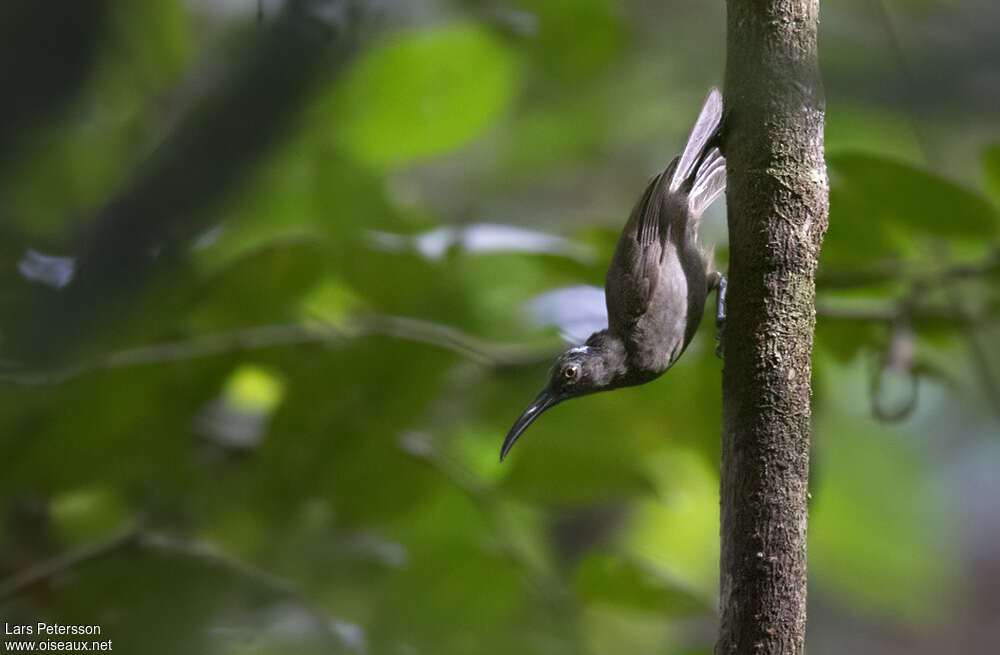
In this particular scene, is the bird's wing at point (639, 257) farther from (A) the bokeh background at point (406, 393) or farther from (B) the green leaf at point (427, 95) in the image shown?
(B) the green leaf at point (427, 95)

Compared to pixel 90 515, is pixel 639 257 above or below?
above

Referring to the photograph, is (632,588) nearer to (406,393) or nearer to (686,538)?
(406,393)

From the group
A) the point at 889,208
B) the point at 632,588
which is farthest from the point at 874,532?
the point at 889,208

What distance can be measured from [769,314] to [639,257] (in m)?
0.83

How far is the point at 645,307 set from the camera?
210 centimetres

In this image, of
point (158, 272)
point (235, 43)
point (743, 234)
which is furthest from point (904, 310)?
point (158, 272)

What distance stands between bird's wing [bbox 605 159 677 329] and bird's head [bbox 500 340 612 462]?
0.11m

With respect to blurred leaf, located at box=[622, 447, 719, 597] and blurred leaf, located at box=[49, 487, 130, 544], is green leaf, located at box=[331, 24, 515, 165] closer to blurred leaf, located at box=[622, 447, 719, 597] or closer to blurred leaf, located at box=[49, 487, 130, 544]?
blurred leaf, located at box=[49, 487, 130, 544]

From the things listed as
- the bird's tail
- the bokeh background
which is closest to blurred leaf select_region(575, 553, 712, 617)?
the bokeh background

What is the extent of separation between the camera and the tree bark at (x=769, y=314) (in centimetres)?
116

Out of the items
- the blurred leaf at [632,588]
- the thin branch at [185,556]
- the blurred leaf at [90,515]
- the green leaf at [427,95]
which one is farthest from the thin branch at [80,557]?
the green leaf at [427,95]

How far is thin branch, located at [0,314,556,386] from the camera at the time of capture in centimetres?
229

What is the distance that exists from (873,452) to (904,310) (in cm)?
213

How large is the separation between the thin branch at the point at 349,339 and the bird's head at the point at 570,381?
0.26 meters
